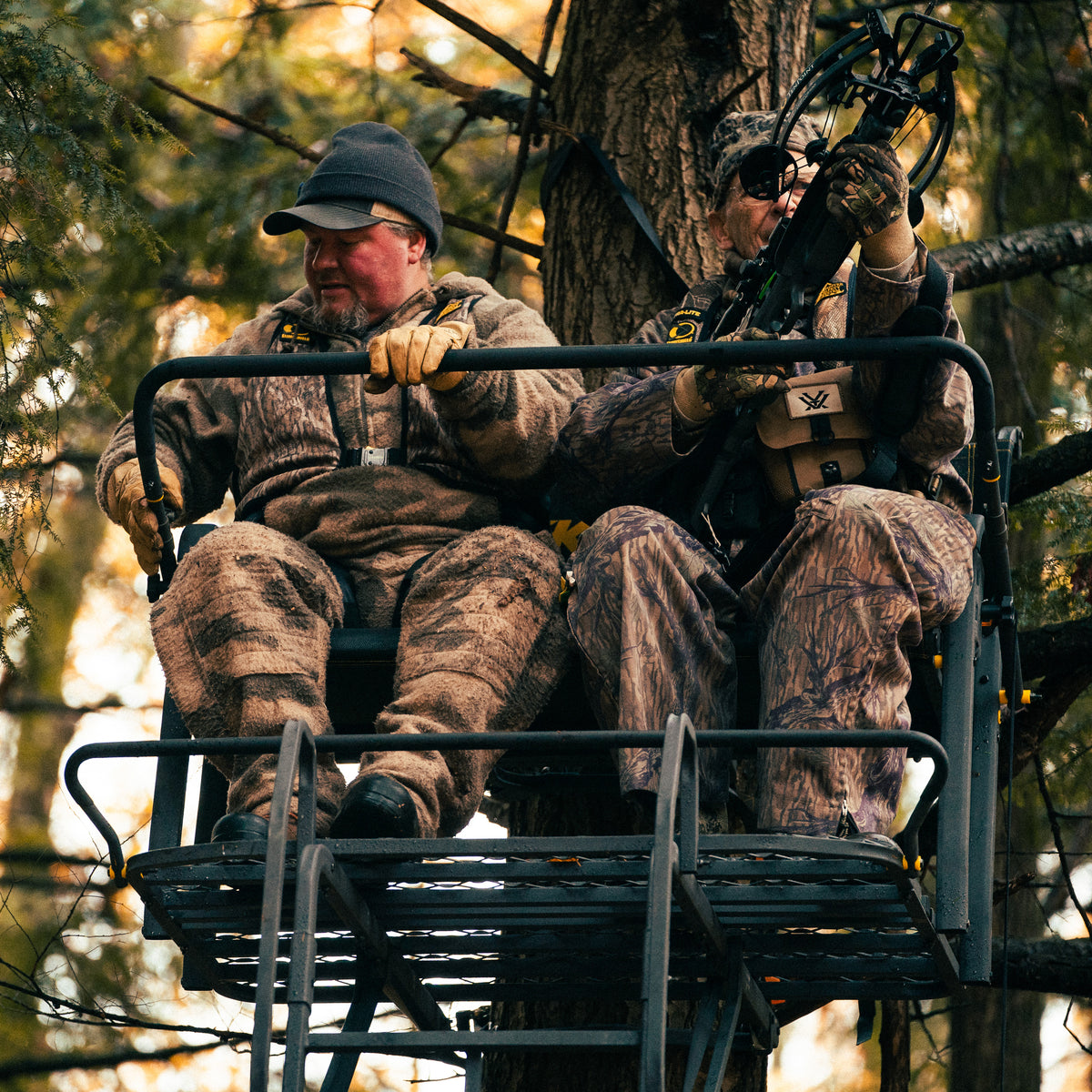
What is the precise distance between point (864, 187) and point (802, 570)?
76 centimetres

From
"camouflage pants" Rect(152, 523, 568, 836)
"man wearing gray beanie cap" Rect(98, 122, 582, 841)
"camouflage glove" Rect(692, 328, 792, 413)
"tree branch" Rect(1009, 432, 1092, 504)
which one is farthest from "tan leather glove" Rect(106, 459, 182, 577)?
"tree branch" Rect(1009, 432, 1092, 504)

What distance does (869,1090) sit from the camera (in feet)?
42.8

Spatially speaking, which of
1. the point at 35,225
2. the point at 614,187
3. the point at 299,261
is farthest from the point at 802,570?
the point at 299,261

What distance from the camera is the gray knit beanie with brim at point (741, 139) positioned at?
162 inches

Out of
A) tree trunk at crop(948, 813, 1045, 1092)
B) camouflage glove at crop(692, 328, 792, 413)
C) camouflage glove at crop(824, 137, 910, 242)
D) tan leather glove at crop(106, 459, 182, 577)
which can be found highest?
camouflage glove at crop(824, 137, 910, 242)

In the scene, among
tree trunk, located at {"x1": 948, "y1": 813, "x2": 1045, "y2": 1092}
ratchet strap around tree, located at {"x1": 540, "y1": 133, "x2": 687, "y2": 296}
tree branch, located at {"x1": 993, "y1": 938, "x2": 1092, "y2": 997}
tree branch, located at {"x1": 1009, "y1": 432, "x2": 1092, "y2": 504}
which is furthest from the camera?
tree trunk, located at {"x1": 948, "y1": 813, "x2": 1045, "y2": 1092}

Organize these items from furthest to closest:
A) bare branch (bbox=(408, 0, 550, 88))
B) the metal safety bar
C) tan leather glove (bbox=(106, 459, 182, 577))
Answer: bare branch (bbox=(408, 0, 550, 88))
tan leather glove (bbox=(106, 459, 182, 577))
the metal safety bar

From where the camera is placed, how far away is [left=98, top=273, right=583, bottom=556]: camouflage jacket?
391 cm

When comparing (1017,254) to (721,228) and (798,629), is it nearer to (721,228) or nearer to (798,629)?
(721,228)

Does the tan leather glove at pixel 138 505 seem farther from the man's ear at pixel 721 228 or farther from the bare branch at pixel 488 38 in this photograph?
the bare branch at pixel 488 38

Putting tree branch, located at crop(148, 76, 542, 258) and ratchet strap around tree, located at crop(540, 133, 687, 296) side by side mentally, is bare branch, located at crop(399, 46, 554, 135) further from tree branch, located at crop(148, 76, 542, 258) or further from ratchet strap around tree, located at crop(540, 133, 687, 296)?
tree branch, located at crop(148, 76, 542, 258)

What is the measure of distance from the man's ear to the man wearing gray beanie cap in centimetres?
52

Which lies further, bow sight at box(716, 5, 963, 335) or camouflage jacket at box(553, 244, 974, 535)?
camouflage jacket at box(553, 244, 974, 535)

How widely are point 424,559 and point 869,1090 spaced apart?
1052 cm
